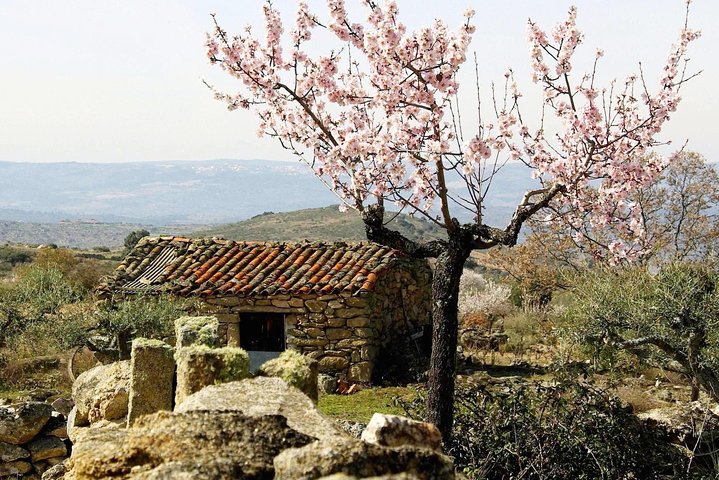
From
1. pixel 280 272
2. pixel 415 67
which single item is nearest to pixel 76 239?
pixel 280 272

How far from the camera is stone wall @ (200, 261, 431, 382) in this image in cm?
1886

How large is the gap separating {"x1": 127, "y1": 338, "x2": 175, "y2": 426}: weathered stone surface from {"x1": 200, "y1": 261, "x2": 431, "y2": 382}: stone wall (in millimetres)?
10594

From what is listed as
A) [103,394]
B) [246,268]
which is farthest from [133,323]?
[246,268]

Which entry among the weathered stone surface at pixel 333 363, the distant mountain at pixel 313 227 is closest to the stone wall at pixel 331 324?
the weathered stone surface at pixel 333 363

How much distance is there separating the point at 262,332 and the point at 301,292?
1735 millimetres

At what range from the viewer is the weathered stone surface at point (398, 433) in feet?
11.3

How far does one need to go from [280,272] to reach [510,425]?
1102cm

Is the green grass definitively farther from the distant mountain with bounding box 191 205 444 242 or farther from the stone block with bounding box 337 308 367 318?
the distant mountain with bounding box 191 205 444 242

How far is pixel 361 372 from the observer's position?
18.8 meters

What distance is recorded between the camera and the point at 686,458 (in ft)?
36.6

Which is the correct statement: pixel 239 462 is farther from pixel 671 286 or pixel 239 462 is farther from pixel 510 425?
pixel 671 286

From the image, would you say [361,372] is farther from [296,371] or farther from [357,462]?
[357,462]

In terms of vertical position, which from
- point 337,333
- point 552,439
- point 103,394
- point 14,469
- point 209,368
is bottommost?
point 14,469

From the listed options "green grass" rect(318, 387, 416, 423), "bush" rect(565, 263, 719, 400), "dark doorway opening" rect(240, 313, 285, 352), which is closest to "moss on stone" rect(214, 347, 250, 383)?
"bush" rect(565, 263, 719, 400)
